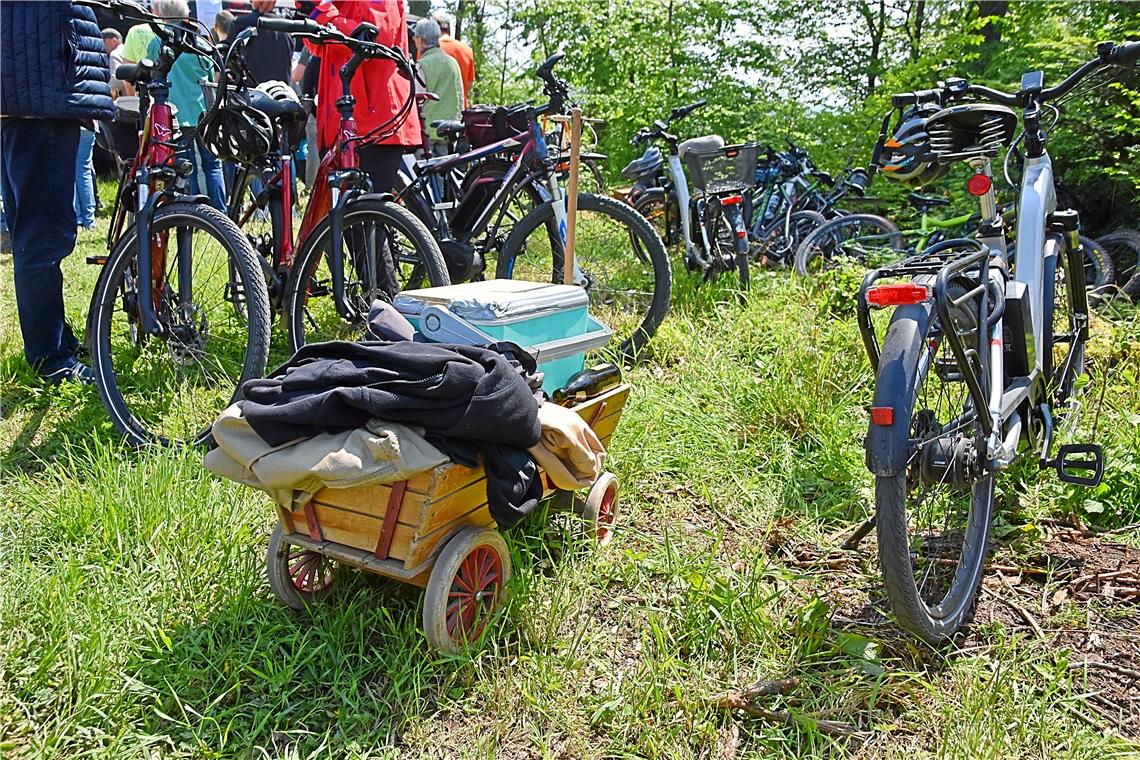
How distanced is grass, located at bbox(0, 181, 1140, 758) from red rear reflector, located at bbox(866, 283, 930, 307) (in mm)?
801

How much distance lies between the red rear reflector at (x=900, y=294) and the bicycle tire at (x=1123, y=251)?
5.43m

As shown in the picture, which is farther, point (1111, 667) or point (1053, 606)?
point (1053, 606)

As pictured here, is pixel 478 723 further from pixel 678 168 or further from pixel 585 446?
pixel 678 168

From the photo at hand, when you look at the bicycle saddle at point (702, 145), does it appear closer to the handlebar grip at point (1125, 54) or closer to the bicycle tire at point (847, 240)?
the bicycle tire at point (847, 240)

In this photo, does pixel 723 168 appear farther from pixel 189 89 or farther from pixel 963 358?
pixel 963 358

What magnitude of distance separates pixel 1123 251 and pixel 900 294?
232 inches

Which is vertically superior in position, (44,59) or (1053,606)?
(44,59)

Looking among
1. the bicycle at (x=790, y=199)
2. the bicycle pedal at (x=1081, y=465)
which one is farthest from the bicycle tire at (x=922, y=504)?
the bicycle at (x=790, y=199)

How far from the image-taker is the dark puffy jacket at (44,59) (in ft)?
11.0

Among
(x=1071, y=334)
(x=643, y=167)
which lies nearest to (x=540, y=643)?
(x=1071, y=334)

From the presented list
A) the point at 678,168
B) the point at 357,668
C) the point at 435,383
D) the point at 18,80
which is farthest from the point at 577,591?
the point at 678,168

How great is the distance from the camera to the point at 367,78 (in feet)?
14.3

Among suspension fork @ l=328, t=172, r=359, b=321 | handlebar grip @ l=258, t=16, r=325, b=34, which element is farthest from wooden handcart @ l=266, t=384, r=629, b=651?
handlebar grip @ l=258, t=16, r=325, b=34

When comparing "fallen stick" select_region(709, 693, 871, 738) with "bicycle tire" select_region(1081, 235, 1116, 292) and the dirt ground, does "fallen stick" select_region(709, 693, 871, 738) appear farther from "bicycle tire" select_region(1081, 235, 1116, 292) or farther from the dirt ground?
"bicycle tire" select_region(1081, 235, 1116, 292)
